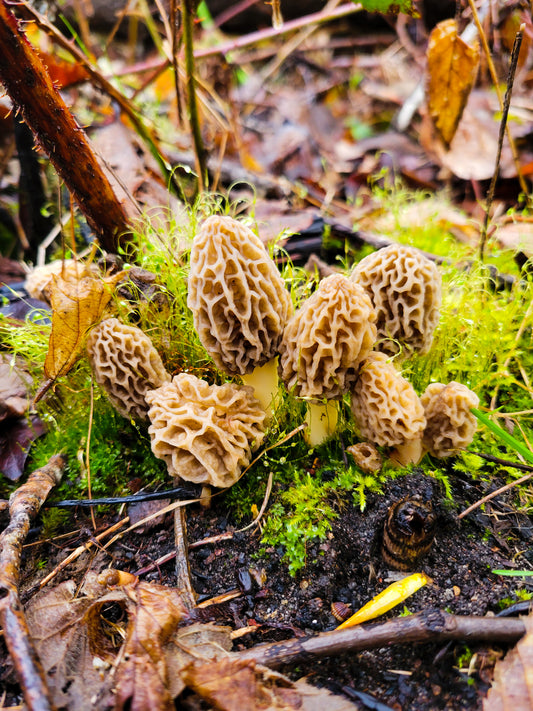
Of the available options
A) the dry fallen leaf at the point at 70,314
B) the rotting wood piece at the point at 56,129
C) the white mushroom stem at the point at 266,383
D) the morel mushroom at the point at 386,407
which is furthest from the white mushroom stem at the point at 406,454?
the rotting wood piece at the point at 56,129

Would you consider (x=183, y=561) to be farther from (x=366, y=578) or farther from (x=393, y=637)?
(x=393, y=637)

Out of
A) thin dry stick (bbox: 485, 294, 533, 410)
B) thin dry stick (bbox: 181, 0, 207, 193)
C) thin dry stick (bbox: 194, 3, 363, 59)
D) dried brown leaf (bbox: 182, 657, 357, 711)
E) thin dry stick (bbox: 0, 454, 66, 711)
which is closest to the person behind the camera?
thin dry stick (bbox: 0, 454, 66, 711)

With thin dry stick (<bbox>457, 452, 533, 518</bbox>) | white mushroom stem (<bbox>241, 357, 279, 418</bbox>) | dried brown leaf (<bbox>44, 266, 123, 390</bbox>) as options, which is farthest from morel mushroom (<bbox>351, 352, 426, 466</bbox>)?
dried brown leaf (<bbox>44, 266, 123, 390</bbox>)

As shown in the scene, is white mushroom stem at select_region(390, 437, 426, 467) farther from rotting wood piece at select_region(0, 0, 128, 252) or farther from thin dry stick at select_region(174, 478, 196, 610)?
rotting wood piece at select_region(0, 0, 128, 252)

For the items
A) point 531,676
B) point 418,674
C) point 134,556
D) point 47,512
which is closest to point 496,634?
point 531,676

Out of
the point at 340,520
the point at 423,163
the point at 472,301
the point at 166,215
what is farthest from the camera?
the point at 423,163

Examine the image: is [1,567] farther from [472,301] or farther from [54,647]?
[472,301]

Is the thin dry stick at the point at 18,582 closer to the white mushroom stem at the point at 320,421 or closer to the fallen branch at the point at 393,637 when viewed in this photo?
the fallen branch at the point at 393,637
